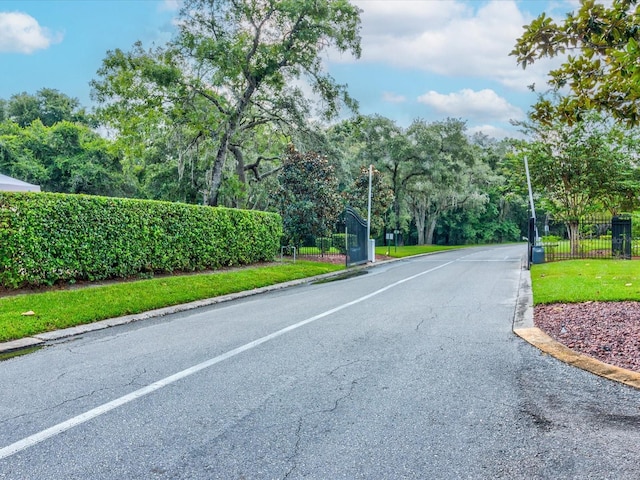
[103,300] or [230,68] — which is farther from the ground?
[230,68]

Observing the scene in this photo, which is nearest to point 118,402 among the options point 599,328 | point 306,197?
point 599,328

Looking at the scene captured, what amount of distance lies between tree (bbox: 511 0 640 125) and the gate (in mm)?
15660

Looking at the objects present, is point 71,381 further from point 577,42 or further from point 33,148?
point 33,148

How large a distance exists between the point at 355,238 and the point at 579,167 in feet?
36.1

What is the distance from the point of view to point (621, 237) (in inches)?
792

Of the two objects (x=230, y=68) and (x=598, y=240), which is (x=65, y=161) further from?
(x=598, y=240)

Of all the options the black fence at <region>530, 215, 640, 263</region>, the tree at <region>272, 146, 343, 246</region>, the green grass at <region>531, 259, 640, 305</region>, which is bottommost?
the green grass at <region>531, 259, 640, 305</region>

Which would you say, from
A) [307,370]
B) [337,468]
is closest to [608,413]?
[337,468]

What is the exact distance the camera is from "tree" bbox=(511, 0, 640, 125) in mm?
4539

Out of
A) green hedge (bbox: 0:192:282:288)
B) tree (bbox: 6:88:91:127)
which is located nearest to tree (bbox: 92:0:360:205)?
green hedge (bbox: 0:192:282:288)

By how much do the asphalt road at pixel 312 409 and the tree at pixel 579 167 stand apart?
1849 cm

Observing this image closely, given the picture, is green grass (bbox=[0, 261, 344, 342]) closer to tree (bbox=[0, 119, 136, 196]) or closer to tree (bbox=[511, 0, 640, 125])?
tree (bbox=[511, 0, 640, 125])

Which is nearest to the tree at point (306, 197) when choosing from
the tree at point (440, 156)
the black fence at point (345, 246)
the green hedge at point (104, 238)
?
the black fence at point (345, 246)

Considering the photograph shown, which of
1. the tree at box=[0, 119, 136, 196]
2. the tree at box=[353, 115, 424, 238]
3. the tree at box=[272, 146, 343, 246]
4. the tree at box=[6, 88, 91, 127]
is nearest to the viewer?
the tree at box=[272, 146, 343, 246]
